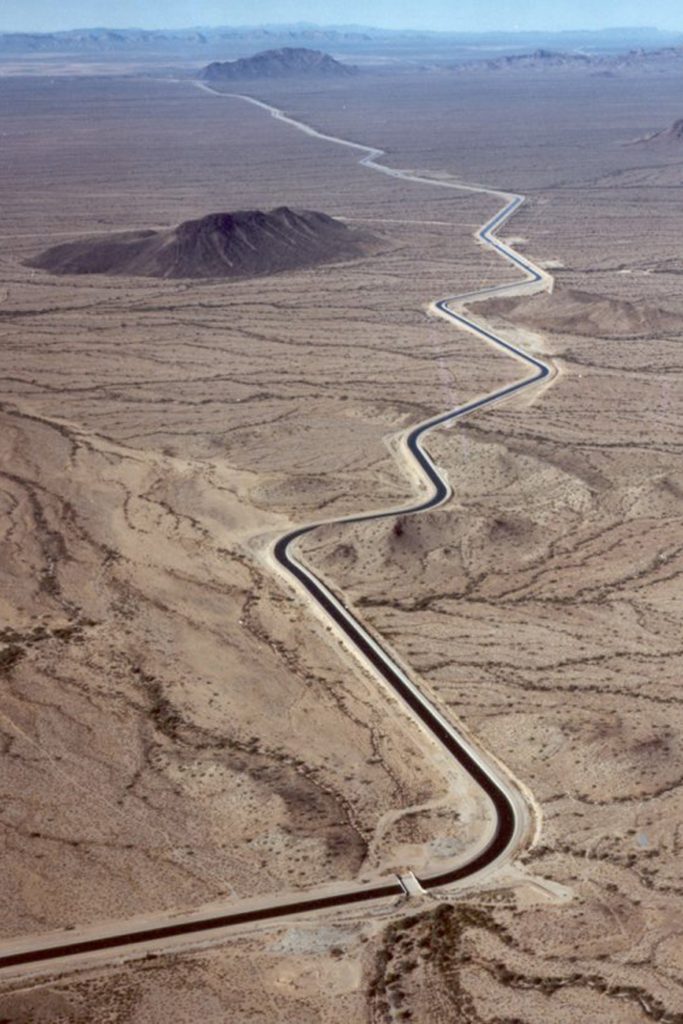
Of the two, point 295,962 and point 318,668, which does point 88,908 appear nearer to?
point 295,962

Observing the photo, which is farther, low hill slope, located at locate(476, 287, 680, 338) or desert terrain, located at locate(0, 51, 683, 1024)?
low hill slope, located at locate(476, 287, 680, 338)

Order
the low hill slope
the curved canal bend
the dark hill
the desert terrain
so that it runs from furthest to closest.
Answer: the dark hill, the low hill slope, the curved canal bend, the desert terrain

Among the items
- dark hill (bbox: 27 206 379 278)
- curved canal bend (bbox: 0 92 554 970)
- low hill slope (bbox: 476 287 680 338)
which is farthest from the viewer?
dark hill (bbox: 27 206 379 278)

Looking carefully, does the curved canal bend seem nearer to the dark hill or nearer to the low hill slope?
the low hill slope

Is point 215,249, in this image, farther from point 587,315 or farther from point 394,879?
point 394,879

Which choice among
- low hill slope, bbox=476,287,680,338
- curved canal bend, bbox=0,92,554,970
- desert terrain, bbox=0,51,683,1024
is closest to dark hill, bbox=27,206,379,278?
desert terrain, bbox=0,51,683,1024

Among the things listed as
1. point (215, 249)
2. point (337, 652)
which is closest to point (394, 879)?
point (337, 652)

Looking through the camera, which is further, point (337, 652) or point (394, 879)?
point (337, 652)
